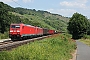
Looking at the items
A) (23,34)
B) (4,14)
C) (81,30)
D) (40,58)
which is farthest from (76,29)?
(40,58)

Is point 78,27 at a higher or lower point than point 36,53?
higher

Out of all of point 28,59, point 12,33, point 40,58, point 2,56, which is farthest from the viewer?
point 12,33

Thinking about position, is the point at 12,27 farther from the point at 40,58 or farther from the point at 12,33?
the point at 40,58

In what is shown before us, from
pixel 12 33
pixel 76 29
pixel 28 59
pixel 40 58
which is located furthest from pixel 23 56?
pixel 76 29

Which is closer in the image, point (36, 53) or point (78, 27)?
point (36, 53)

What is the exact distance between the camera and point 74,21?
89688 millimetres

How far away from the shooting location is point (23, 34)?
44531mm

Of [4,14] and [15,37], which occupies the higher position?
[4,14]

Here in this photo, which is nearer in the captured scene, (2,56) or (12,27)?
(2,56)

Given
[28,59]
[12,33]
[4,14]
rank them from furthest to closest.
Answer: [4,14], [12,33], [28,59]

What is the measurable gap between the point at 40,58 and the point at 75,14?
3167 inches

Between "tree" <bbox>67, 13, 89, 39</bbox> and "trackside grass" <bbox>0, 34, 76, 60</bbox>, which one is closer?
"trackside grass" <bbox>0, 34, 76, 60</bbox>

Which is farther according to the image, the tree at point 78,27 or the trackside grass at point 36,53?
the tree at point 78,27

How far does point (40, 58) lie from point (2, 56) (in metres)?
3.33
